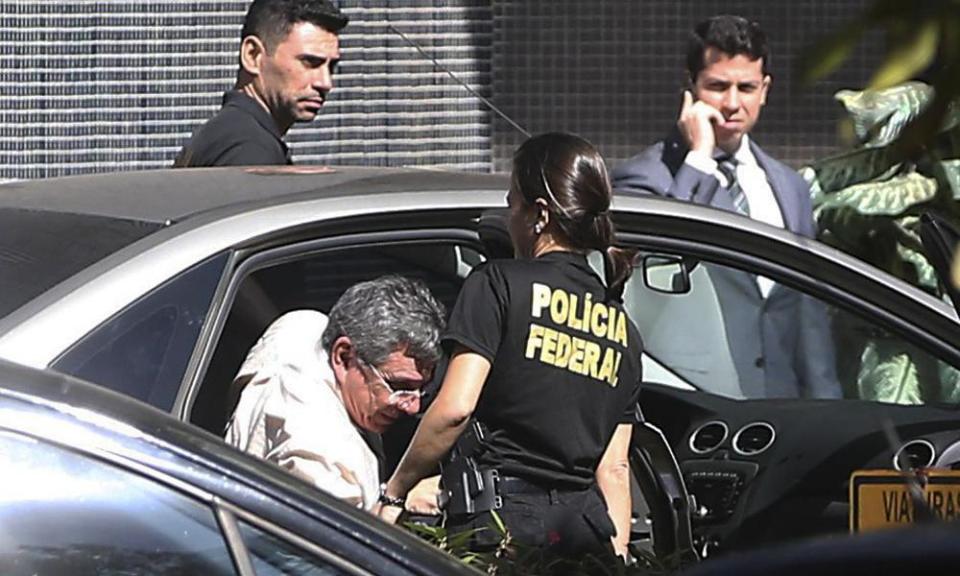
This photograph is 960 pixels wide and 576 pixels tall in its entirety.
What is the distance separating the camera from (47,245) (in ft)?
12.3

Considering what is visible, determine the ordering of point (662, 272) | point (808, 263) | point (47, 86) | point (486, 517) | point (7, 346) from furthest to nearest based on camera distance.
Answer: point (47, 86)
point (662, 272)
point (808, 263)
point (486, 517)
point (7, 346)

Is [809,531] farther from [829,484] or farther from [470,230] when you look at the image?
[470,230]

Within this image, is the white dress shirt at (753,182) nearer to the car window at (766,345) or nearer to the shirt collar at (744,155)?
the shirt collar at (744,155)

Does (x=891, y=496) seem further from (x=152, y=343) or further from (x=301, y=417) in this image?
(x=152, y=343)

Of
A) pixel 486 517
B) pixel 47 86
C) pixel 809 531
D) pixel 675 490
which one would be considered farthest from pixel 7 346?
pixel 47 86

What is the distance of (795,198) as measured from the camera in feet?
19.7

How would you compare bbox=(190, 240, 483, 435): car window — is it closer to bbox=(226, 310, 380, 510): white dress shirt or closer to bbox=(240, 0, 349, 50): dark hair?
bbox=(226, 310, 380, 510): white dress shirt

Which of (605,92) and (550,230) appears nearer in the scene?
(550,230)

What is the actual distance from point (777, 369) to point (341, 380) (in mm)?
1471

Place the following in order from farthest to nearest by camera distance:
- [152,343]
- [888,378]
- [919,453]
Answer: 1. [888,378]
2. [919,453]
3. [152,343]

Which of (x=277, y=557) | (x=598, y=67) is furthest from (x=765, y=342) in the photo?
(x=598, y=67)

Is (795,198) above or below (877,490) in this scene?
above

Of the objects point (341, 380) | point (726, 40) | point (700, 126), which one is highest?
point (726, 40)

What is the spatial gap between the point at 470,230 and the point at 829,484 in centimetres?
109
